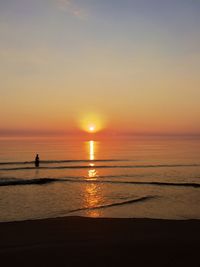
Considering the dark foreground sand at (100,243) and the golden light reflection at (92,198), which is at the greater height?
the golden light reflection at (92,198)

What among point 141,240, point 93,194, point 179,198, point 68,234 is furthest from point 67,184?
point 141,240

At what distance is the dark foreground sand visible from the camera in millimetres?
8953

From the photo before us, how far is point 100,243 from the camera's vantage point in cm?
1040

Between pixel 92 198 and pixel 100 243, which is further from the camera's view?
pixel 92 198

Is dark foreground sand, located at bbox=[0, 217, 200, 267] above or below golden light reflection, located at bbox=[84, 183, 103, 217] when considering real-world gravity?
below

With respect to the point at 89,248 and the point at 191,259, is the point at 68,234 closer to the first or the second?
the point at 89,248

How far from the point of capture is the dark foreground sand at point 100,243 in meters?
8.95

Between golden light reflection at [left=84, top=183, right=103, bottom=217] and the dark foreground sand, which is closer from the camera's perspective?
the dark foreground sand

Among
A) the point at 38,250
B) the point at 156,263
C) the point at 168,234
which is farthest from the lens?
the point at 168,234

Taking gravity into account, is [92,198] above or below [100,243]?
above

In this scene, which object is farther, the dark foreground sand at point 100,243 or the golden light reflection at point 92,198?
the golden light reflection at point 92,198

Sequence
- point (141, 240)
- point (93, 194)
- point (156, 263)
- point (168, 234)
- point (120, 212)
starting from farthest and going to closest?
point (93, 194), point (120, 212), point (168, 234), point (141, 240), point (156, 263)

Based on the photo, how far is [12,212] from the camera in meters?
18.2

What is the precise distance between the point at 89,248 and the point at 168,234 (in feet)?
11.7
